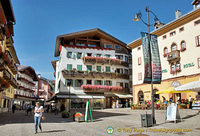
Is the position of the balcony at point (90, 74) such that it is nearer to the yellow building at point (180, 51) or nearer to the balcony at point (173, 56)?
the yellow building at point (180, 51)

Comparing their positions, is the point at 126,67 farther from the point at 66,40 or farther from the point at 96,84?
the point at 66,40

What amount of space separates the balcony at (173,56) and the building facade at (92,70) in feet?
51.7

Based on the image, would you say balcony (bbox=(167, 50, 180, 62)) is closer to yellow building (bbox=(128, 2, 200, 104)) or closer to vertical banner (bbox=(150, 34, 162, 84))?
yellow building (bbox=(128, 2, 200, 104))

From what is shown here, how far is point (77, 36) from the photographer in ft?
149

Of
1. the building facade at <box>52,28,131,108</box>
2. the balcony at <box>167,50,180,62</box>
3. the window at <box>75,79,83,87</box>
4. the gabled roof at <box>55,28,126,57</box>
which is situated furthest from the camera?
the gabled roof at <box>55,28,126,57</box>

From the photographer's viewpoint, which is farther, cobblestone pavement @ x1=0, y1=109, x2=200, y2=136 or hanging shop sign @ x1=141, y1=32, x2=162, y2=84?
hanging shop sign @ x1=141, y1=32, x2=162, y2=84

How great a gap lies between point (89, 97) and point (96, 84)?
365cm

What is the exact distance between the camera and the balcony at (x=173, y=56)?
98.3ft

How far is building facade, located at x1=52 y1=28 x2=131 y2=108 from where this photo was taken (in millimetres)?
42625

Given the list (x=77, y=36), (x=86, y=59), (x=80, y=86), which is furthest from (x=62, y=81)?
(x=77, y=36)

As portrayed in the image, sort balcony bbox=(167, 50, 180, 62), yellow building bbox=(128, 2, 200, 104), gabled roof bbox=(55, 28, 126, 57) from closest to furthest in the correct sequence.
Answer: yellow building bbox=(128, 2, 200, 104) → balcony bbox=(167, 50, 180, 62) → gabled roof bbox=(55, 28, 126, 57)

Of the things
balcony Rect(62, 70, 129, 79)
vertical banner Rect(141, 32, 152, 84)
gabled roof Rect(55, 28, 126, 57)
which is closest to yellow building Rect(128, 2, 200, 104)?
balcony Rect(62, 70, 129, 79)

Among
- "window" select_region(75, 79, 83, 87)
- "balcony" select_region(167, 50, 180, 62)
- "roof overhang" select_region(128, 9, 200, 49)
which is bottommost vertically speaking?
"window" select_region(75, 79, 83, 87)

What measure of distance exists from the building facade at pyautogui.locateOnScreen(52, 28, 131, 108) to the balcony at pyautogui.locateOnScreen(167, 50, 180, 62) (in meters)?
15.8
